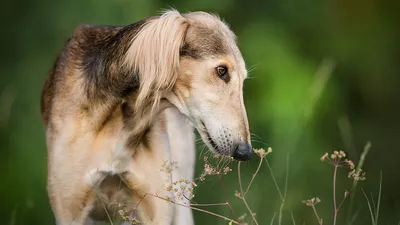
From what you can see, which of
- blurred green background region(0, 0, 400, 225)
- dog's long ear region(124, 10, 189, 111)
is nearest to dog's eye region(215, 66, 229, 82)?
dog's long ear region(124, 10, 189, 111)

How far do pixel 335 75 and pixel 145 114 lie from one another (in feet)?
16.9

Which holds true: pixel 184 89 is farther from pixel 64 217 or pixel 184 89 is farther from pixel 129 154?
pixel 64 217

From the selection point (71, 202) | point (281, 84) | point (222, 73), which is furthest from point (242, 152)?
point (281, 84)

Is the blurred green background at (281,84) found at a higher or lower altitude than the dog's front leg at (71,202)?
lower

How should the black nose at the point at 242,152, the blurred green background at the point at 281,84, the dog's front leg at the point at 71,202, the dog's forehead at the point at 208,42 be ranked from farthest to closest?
the blurred green background at the point at 281,84 < the dog's front leg at the point at 71,202 < the dog's forehead at the point at 208,42 < the black nose at the point at 242,152

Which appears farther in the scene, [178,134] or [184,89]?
[178,134]

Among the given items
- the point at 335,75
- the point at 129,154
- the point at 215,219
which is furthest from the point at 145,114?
the point at 335,75

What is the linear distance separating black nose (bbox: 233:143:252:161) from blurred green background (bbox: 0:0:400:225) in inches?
112

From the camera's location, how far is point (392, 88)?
10.6 metres

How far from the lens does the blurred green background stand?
8805 mm

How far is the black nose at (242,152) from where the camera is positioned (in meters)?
5.05

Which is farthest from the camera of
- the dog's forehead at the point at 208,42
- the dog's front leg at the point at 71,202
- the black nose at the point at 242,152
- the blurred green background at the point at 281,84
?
the blurred green background at the point at 281,84

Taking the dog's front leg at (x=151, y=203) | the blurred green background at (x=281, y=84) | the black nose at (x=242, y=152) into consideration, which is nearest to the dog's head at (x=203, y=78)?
the black nose at (x=242, y=152)

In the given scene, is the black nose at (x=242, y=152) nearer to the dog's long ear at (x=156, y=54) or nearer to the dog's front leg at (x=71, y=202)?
the dog's long ear at (x=156, y=54)
